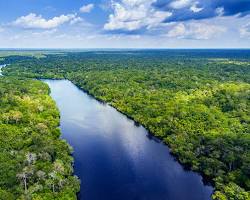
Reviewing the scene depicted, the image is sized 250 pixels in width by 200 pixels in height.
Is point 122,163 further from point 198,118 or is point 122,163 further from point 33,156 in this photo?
point 198,118

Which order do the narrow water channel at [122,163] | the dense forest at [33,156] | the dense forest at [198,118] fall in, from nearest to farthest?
the dense forest at [33,156], the narrow water channel at [122,163], the dense forest at [198,118]

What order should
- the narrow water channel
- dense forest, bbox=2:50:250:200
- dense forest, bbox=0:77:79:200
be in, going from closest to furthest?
dense forest, bbox=0:77:79:200 < the narrow water channel < dense forest, bbox=2:50:250:200

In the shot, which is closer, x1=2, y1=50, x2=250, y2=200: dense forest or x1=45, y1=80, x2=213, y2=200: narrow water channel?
x1=45, y1=80, x2=213, y2=200: narrow water channel

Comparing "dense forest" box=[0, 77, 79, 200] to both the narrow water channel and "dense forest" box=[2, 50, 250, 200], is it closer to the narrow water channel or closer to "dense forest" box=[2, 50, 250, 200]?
the narrow water channel

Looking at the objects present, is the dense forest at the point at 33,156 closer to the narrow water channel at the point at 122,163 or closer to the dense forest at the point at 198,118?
the narrow water channel at the point at 122,163

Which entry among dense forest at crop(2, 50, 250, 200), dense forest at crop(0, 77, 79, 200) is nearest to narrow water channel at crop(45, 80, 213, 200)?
dense forest at crop(2, 50, 250, 200)

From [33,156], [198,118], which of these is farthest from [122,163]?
[198,118]

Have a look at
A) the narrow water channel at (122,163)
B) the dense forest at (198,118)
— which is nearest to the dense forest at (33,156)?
the narrow water channel at (122,163)
